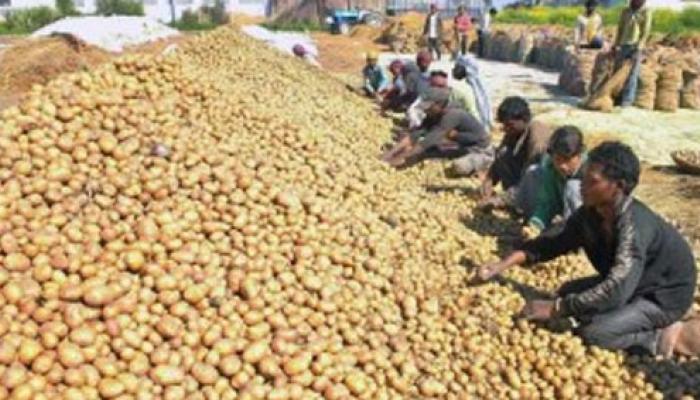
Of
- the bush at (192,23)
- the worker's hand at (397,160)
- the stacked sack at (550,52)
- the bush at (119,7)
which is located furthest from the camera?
the bush at (119,7)

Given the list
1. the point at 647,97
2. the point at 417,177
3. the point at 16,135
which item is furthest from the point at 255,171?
the point at 647,97

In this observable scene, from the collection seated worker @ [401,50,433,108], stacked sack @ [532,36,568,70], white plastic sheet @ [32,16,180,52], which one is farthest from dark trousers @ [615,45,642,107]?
white plastic sheet @ [32,16,180,52]

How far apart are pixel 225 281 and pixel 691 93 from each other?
10.2 metres

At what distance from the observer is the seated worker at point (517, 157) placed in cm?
548

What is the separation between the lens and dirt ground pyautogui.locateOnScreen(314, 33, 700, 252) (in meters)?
6.69

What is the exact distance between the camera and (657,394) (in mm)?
3479

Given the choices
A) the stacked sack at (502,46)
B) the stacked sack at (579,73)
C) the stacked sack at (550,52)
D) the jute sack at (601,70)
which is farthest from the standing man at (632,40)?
the stacked sack at (502,46)

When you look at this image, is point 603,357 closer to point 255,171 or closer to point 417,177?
point 255,171

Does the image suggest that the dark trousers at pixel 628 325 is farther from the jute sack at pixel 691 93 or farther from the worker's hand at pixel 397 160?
the jute sack at pixel 691 93

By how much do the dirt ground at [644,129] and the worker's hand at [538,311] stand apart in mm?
2308

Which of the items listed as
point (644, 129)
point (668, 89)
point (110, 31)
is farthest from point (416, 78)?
point (110, 31)

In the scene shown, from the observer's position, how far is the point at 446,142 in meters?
7.38

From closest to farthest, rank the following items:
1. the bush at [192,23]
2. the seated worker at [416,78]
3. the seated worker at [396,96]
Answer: the seated worker at [416,78]
the seated worker at [396,96]
the bush at [192,23]

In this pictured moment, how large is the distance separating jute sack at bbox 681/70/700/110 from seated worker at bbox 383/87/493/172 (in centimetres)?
569
